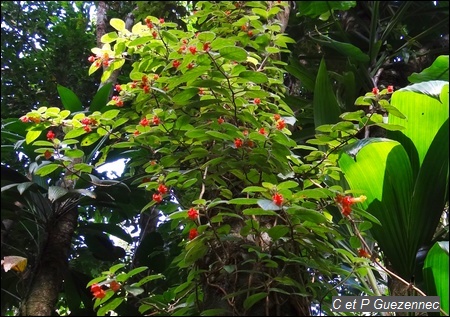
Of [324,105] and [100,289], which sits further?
[324,105]

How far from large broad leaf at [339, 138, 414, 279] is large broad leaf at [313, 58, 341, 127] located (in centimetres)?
25

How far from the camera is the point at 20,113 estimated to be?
2.22 metres

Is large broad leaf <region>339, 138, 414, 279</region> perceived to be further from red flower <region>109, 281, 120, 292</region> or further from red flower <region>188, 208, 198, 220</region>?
red flower <region>109, 281, 120, 292</region>

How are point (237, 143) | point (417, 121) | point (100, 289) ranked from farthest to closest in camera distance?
point (417, 121) < point (237, 143) < point (100, 289)

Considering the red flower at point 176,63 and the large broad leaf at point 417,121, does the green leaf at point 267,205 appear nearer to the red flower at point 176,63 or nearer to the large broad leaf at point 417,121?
the red flower at point 176,63

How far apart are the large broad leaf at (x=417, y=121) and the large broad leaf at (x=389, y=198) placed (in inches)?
3.7

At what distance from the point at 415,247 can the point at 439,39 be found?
1.18 m

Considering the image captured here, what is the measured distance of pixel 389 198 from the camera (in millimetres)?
1235

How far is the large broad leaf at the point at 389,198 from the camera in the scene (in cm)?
123

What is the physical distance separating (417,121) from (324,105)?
30 centimetres

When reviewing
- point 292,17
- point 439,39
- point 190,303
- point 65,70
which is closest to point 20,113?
point 65,70

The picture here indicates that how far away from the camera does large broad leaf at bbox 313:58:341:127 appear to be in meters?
1.47

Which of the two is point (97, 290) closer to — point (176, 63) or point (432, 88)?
point (176, 63)

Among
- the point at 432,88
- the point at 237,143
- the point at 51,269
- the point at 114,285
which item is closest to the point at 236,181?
the point at 237,143
